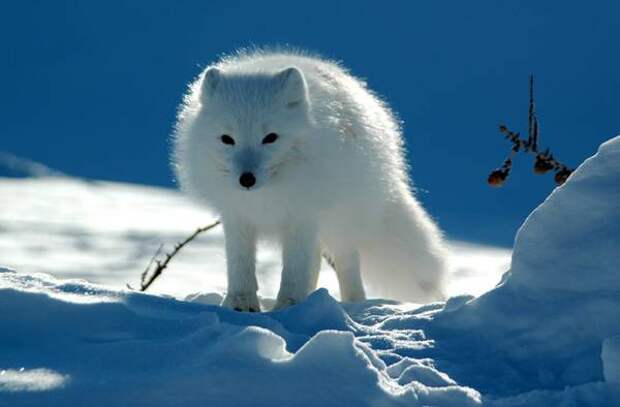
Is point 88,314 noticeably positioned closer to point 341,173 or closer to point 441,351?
point 441,351

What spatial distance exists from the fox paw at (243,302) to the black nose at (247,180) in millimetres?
792

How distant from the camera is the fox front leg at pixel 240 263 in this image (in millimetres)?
4883

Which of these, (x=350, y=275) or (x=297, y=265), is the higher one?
(x=350, y=275)

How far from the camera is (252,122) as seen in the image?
14.5 ft

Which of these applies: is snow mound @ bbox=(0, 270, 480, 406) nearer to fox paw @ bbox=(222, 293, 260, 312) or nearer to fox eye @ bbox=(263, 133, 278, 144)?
fox eye @ bbox=(263, 133, 278, 144)

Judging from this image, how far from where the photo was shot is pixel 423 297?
575 centimetres

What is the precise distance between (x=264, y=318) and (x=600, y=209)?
4.09ft

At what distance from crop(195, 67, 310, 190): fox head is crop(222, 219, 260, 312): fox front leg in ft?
1.23

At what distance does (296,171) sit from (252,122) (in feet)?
A: 1.17

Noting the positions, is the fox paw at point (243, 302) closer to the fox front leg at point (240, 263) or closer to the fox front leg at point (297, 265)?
the fox front leg at point (240, 263)

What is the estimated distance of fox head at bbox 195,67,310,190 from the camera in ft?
14.3

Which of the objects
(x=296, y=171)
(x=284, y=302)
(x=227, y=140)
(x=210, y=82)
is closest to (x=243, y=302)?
(x=284, y=302)

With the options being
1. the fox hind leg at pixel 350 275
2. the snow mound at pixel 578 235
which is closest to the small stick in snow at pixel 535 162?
the snow mound at pixel 578 235

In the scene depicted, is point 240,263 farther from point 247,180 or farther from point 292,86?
point 292,86
